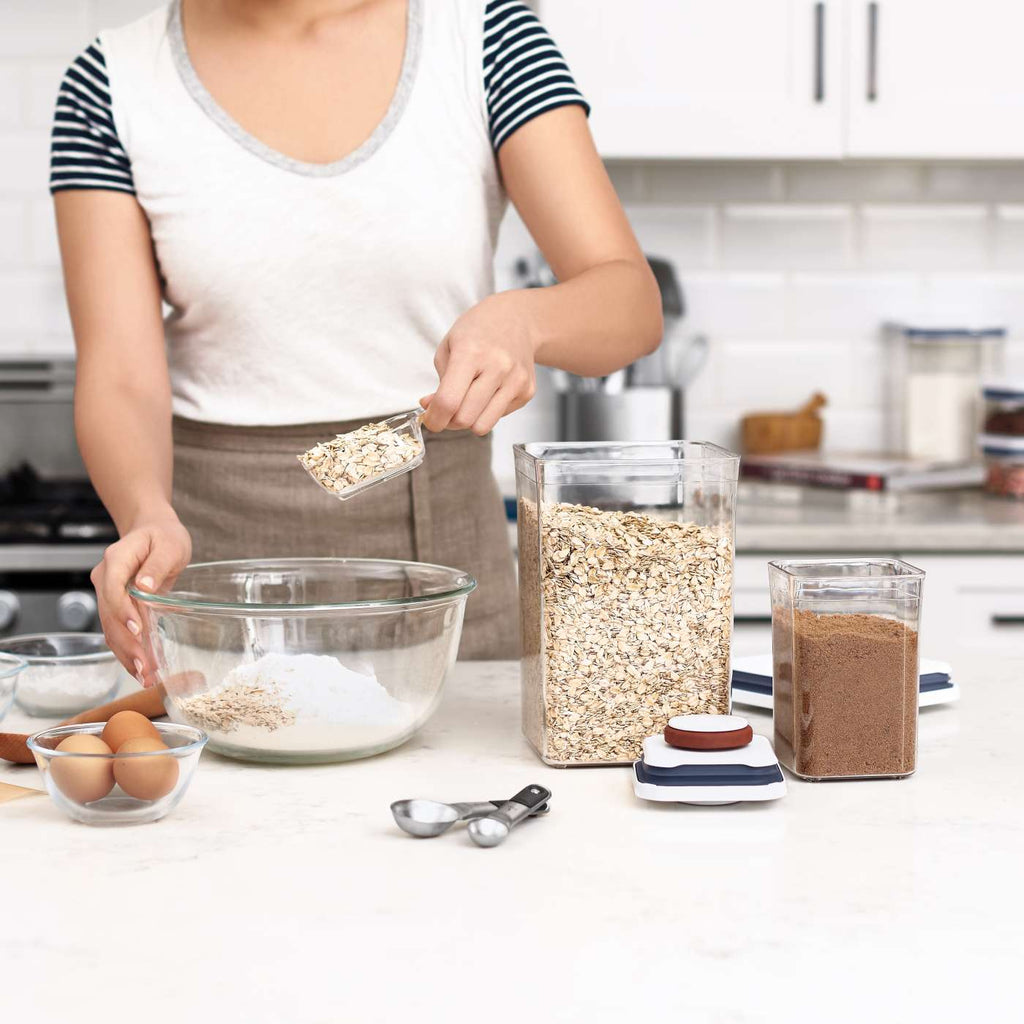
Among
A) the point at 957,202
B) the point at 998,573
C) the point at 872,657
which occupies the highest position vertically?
the point at 957,202

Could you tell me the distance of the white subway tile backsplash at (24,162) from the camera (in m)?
2.67

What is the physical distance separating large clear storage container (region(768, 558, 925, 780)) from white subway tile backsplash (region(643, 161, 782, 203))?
6.48 ft

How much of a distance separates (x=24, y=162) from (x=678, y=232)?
1302 millimetres

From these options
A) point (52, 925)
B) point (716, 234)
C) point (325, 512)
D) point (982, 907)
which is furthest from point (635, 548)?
point (716, 234)

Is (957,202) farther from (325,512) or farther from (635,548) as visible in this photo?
(635,548)

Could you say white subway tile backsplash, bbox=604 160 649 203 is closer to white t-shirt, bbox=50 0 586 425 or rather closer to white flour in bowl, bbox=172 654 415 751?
white t-shirt, bbox=50 0 586 425

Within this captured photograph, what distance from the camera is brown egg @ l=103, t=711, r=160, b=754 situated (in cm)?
90

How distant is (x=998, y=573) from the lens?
2271 mm

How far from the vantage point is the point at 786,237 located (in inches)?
112

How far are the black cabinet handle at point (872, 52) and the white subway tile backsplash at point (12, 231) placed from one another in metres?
1.62

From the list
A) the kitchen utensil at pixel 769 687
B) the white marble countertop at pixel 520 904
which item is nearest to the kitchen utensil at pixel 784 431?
the kitchen utensil at pixel 769 687

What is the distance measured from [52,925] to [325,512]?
33.0 inches

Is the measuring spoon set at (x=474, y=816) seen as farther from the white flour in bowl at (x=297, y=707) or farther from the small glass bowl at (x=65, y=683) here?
the small glass bowl at (x=65, y=683)

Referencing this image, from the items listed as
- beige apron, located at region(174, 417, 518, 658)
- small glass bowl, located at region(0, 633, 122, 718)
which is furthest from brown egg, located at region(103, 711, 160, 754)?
beige apron, located at region(174, 417, 518, 658)
